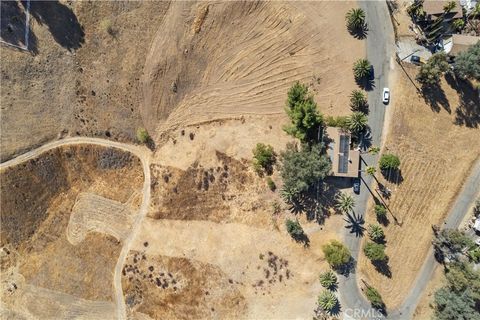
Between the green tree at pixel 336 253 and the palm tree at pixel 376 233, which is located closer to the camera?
the green tree at pixel 336 253

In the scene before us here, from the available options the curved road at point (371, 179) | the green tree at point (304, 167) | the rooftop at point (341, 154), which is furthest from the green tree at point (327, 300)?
the rooftop at point (341, 154)

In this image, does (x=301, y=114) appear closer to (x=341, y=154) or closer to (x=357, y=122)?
(x=341, y=154)

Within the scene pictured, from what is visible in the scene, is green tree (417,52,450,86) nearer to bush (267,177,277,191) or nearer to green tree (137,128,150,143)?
bush (267,177,277,191)

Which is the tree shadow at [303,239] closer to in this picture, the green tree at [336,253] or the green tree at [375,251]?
the green tree at [336,253]

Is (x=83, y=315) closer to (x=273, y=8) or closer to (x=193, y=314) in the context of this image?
(x=193, y=314)

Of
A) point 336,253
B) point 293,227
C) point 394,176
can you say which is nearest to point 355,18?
point 394,176

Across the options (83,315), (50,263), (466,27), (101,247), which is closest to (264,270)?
(101,247)
